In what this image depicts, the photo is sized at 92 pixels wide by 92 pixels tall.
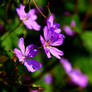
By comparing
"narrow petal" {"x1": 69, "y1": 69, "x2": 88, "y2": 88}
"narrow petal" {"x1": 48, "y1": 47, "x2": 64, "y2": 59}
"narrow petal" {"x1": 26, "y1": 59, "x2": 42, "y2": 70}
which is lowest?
"narrow petal" {"x1": 69, "y1": 69, "x2": 88, "y2": 88}

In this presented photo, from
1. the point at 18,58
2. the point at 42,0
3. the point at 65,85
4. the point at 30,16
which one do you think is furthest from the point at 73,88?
the point at 18,58

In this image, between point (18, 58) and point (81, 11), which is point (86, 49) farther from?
point (18, 58)

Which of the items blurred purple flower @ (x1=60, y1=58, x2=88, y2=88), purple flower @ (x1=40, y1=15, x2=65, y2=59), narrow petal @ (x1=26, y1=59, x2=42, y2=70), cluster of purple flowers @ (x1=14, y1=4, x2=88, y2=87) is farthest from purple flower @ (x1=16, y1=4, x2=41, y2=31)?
blurred purple flower @ (x1=60, y1=58, x2=88, y2=88)

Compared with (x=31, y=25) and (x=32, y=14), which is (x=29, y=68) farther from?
(x=32, y=14)

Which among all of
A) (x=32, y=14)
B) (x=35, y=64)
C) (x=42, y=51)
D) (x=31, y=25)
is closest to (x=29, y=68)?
(x=35, y=64)

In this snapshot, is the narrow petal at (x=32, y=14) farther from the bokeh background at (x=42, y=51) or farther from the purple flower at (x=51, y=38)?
the purple flower at (x=51, y=38)

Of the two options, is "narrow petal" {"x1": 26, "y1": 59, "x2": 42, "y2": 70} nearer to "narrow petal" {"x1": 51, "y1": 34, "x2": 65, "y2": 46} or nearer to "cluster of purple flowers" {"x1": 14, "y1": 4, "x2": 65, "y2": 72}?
"cluster of purple flowers" {"x1": 14, "y1": 4, "x2": 65, "y2": 72}
